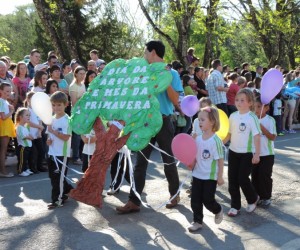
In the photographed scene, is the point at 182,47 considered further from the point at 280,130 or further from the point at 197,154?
the point at 197,154

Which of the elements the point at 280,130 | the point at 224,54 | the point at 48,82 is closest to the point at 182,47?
the point at 280,130

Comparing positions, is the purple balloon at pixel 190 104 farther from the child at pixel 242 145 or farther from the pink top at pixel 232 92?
the pink top at pixel 232 92

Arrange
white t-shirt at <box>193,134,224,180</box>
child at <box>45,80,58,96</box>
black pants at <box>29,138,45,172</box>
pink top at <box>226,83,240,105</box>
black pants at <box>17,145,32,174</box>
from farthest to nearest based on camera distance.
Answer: pink top at <box>226,83,240,105</box> → child at <box>45,80,58,96</box> → black pants at <box>29,138,45,172</box> → black pants at <box>17,145,32,174</box> → white t-shirt at <box>193,134,224,180</box>

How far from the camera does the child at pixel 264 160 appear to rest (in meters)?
6.06

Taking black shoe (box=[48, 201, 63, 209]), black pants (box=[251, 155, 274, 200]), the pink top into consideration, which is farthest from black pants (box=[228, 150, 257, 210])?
the pink top

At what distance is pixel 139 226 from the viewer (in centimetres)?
524

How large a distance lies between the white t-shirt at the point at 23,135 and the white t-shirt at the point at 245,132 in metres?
4.14

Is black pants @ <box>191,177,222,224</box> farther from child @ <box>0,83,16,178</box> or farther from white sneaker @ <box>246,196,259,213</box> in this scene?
child @ <box>0,83,16,178</box>

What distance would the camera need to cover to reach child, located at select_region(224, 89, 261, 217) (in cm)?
559

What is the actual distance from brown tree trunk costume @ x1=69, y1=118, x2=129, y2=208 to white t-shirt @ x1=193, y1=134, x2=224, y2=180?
83cm

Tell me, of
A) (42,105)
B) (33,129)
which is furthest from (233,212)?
(33,129)

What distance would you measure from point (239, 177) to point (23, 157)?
4.22 metres

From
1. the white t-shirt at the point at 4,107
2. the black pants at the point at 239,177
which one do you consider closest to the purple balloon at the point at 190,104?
the black pants at the point at 239,177

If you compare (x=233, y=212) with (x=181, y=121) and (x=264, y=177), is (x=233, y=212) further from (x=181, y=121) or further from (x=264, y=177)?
(x=181, y=121)
